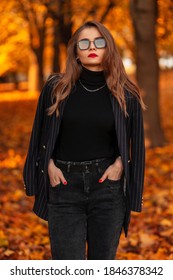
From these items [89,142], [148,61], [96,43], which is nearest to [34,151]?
[89,142]

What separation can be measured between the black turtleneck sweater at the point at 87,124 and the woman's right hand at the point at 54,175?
0.07 meters

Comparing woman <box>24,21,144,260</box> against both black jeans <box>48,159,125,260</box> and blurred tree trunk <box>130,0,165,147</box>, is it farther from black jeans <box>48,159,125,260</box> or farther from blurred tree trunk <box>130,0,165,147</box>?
blurred tree trunk <box>130,0,165,147</box>

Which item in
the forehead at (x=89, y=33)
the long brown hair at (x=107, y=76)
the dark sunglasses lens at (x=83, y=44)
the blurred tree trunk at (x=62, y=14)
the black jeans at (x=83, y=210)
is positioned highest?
the blurred tree trunk at (x=62, y=14)

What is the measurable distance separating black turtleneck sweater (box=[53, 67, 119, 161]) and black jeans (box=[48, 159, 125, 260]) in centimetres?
6

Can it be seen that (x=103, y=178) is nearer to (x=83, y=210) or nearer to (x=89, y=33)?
(x=83, y=210)

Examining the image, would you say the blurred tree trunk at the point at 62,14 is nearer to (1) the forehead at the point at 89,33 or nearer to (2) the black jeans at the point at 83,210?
(1) the forehead at the point at 89,33

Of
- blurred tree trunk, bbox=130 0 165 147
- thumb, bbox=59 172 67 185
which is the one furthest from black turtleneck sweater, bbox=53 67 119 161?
blurred tree trunk, bbox=130 0 165 147

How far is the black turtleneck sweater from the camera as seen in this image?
10.0 feet

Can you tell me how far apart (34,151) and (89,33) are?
84 cm

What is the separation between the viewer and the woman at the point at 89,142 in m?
3.04

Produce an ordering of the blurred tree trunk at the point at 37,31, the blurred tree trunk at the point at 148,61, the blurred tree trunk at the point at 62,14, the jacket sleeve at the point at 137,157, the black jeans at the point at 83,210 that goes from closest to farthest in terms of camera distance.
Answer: the black jeans at the point at 83,210
the jacket sleeve at the point at 137,157
the blurred tree trunk at the point at 148,61
the blurred tree trunk at the point at 62,14
the blurred tree trunk at the point at 37,31

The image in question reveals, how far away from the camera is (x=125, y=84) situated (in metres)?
3.18

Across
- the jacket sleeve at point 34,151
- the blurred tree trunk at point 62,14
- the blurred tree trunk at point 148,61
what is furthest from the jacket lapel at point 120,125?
the blurred tree trunk at point 62,14
